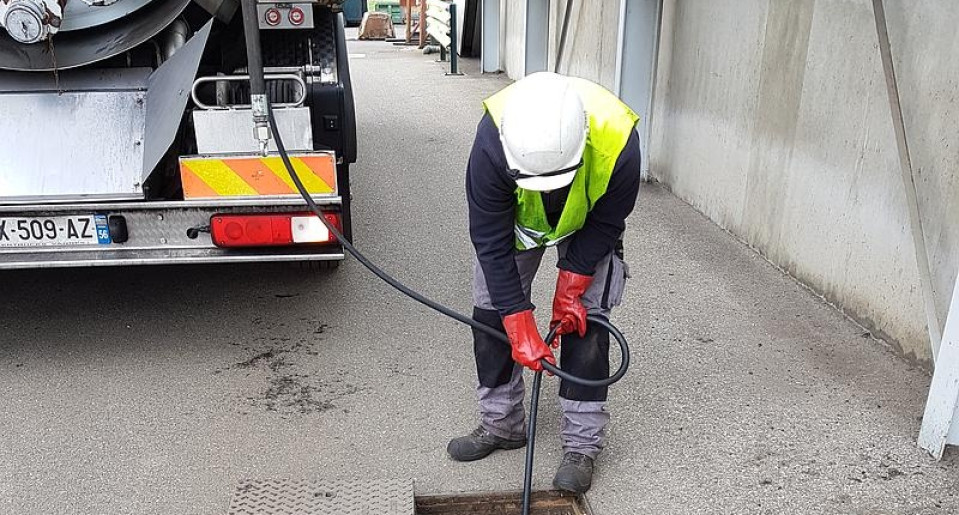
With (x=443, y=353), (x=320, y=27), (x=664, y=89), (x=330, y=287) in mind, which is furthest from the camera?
(x=664, y=89)

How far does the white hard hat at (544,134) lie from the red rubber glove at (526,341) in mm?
487

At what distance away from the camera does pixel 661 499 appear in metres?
2.80

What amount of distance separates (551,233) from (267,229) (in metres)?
1.24

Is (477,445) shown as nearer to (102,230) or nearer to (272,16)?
(102,230)

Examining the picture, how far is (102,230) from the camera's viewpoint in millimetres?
3234

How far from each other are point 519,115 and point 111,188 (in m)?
1.89

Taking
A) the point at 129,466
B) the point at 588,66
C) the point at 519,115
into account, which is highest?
the point at 519,115

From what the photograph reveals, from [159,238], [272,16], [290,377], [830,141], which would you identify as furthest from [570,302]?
[830,141]

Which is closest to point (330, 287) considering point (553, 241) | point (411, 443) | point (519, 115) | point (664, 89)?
point (411, 443)

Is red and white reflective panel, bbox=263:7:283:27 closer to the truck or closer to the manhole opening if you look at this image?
the truck

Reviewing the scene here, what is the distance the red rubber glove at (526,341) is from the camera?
2547 millimetres

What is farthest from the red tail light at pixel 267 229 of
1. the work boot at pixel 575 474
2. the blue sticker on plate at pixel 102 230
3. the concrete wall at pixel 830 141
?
the concrete wall at pixel 830 141

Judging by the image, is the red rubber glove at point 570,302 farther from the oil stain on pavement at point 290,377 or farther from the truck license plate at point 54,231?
the truck license plate at point 54,231

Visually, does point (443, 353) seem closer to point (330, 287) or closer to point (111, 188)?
point (330, 287)
